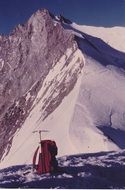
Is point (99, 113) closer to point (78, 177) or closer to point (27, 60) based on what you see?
point (78, 177)

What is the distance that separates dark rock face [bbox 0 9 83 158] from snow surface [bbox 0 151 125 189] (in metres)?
19.3

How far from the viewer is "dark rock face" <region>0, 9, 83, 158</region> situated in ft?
119

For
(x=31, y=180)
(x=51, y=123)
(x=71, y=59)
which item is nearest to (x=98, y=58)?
(x=71, y=59)

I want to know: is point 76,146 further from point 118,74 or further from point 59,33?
point 59,33

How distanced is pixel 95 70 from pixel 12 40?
18858 millimetres

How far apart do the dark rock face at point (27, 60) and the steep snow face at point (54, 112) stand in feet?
1.40

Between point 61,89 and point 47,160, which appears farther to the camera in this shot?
point 61,89

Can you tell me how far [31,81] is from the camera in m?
37.7

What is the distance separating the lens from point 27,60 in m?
43.0

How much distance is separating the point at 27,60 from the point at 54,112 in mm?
19415

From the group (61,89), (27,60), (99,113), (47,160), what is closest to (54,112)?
(99,113)

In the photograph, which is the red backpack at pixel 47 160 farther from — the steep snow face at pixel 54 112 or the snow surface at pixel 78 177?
the steep snow face at pixel 54 112

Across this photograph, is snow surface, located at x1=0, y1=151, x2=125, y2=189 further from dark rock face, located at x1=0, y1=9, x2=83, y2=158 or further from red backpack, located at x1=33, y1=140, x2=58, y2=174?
dark rock face, located at x1=0, y1=9, x2=83, y2=158

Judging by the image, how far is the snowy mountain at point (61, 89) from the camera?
19859 mm
